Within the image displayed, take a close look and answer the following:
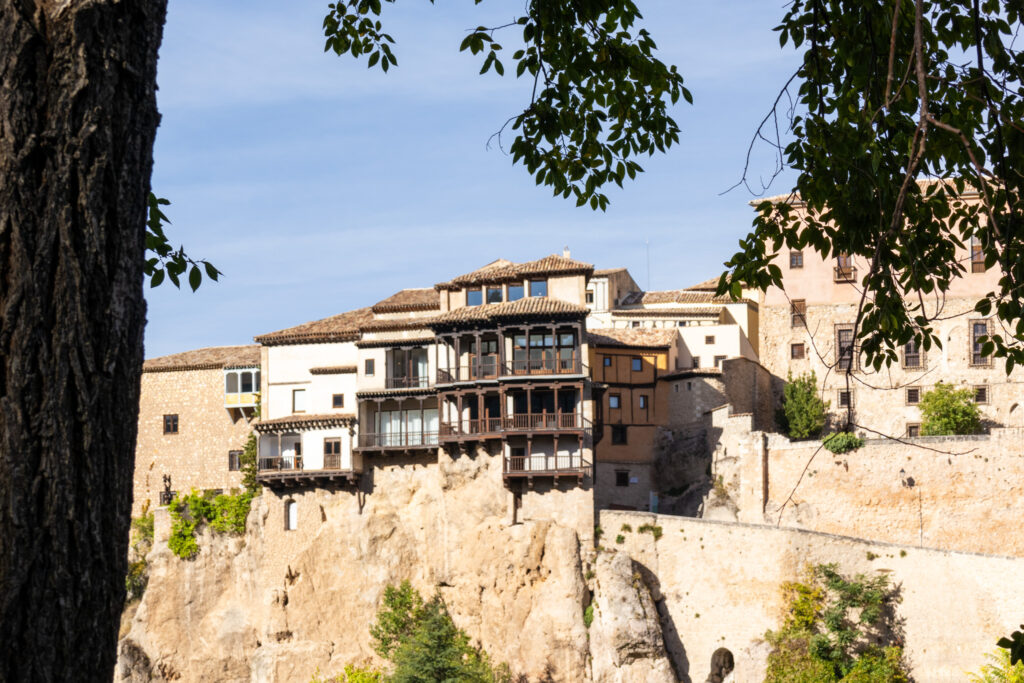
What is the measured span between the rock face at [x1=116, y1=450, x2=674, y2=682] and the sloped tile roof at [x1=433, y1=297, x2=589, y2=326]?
518cm

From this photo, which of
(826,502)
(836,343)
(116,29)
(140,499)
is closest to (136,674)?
(140,499)

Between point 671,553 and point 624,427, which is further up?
point 624,427

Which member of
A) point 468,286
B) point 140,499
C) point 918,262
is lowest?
point 140,499

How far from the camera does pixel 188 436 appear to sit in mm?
58031

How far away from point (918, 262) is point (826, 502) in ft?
123

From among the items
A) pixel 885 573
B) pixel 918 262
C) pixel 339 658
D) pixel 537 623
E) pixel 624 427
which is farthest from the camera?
pixel 624 427

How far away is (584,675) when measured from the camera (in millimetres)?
41812

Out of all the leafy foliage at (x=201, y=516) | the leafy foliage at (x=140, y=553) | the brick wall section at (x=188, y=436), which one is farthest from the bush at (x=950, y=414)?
the leafy foliage at (x=140, y=553)

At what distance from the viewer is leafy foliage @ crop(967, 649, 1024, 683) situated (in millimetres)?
34897

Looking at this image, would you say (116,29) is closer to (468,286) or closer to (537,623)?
(537,623)

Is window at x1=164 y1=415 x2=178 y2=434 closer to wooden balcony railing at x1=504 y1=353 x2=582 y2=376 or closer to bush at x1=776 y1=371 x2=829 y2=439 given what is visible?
wooden balcony railing at x1=504 y1=353 x2=582 y2=376

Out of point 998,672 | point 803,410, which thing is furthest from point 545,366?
point 998,672

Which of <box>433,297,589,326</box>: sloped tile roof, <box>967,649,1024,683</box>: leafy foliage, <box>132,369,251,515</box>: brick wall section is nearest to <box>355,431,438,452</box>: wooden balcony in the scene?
<box>433,297,589,326</box>: sloped tile roof

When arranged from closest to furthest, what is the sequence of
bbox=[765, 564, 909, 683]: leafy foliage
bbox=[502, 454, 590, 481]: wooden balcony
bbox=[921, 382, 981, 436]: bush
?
bbox=[765, 564, 909, 683]: leafy foliage, bbox=[502, 454, 590, 481]: wooden balcony, bbox=[921, 382, 981, 436]: bush
